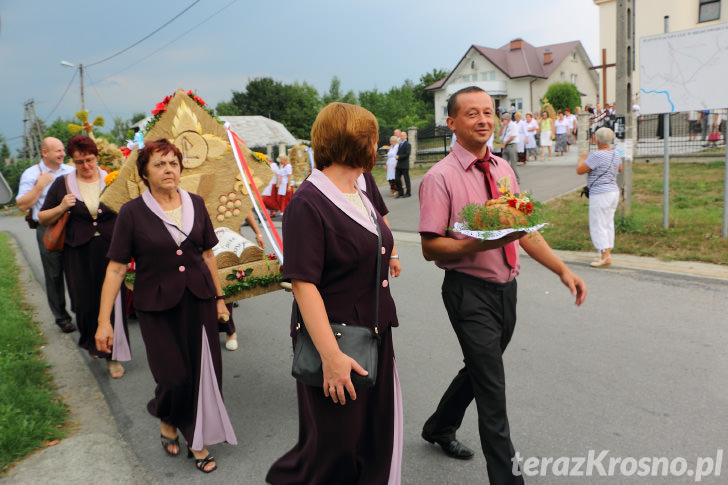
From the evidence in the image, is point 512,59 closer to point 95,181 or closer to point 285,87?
point 285,87

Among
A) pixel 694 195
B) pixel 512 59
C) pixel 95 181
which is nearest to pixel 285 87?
pixel 512 59

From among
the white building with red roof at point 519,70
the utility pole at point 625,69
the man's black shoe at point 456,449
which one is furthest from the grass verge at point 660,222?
the white building with red roof at point 519,70

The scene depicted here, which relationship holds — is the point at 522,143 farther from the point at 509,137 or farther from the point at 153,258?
the point at 153,258

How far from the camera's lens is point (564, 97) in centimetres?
4047

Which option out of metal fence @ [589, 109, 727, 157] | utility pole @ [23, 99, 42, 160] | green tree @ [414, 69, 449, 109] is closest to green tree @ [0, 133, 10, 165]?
utility pole @ [23, 99, 42, 160]

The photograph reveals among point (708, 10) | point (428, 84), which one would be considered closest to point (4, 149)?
point (428, 84)

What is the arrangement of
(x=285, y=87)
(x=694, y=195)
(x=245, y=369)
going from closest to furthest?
(x=245, y=369)
(x=694, y=195)
(x=285, y=87)

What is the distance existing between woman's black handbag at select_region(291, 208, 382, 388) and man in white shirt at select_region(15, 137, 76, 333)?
459 cm

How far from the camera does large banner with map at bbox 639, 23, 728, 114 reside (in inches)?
350

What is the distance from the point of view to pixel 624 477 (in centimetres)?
325

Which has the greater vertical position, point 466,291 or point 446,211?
point 446,211

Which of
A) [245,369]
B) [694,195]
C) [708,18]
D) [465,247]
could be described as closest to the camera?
[465,247]

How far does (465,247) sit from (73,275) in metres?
4.39

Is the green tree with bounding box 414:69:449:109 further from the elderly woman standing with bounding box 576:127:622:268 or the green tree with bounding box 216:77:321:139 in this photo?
the elderly woman standing with bounding box 576:127:622:268
